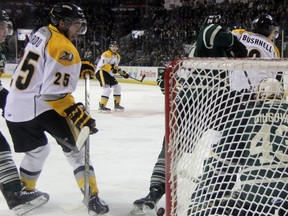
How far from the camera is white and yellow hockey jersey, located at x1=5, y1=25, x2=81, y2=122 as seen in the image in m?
2.36

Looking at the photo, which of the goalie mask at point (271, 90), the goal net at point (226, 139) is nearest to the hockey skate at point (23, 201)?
the goal net at point (226, 139)

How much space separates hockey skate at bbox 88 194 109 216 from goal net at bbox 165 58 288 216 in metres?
0.66

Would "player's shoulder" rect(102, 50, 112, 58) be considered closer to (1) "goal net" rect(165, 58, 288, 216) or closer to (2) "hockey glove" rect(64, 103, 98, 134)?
(2) "hockey glove" rect(64, 103, 98, 134)

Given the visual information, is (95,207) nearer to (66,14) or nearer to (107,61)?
(66,14)

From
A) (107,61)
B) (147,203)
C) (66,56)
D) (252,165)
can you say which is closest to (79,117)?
(66,56)

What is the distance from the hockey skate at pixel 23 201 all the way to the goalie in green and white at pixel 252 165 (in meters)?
0.97

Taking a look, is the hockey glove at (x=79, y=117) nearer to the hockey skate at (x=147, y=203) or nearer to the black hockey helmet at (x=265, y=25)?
Answer: the hockey skate at (x=147, y=203)

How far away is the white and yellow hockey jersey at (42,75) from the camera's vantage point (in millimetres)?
2357

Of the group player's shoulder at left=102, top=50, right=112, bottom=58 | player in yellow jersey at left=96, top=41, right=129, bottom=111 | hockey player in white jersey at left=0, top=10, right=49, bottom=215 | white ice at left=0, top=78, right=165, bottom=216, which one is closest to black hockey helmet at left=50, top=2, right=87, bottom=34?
hockey player in white jersey at left=0, top=10, right=49, bottom=215

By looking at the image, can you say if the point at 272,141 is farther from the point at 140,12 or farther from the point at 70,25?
the point at 140,12

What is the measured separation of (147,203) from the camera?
2.48 m

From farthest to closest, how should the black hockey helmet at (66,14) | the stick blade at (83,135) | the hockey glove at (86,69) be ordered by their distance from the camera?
the hockey glove at (86,69) < the black hockey helmet at (66,14) < the stick blade at (83,135)

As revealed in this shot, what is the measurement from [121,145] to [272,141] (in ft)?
8.66

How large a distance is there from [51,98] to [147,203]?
67 cm
